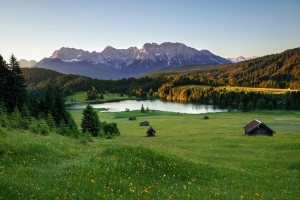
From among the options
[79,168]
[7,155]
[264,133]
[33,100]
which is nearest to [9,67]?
[33,100]

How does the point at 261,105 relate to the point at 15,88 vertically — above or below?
below

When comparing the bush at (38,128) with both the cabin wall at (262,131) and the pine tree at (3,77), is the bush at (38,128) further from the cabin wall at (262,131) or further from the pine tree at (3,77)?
the cabin wall at (262,131)

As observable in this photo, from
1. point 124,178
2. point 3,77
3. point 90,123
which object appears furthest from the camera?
point 90,123

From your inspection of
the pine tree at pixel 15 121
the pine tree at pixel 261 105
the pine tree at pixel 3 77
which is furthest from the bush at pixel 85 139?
the pine tree at pixel 261 105

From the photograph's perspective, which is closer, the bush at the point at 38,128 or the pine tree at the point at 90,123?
the bush at the point at 38,128

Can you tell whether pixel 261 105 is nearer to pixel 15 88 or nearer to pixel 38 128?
pixel 15 88

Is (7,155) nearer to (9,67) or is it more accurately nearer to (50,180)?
(50,180)

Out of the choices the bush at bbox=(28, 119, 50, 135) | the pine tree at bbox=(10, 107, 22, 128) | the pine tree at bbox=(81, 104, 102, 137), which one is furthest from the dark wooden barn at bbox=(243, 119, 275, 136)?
the pine tree at bbox=(10, 107, 22, 128)

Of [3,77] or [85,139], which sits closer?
[85,139]

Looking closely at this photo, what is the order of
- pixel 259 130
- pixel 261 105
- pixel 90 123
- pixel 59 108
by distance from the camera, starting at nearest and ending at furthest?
pixel 90 123 < pixel 59 108 < pixel 259 130 < pixel 261 105

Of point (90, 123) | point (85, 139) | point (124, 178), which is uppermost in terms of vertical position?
point (124, 178)

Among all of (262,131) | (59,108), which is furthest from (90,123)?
(262,131)

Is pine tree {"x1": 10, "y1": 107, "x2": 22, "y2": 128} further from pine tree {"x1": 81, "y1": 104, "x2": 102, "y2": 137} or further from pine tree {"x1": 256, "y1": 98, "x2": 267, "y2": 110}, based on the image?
pine tree {"x1": 256, "y1": 98, "x2": 267, "y2": 110}

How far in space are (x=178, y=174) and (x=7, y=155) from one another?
10252 mm
